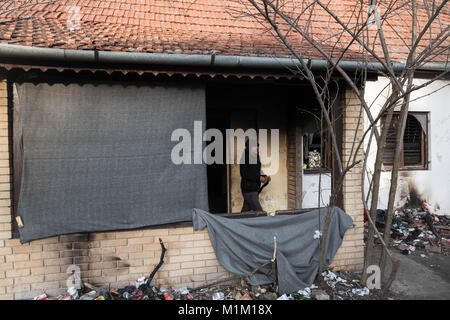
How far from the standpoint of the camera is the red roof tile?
3387 millimetres

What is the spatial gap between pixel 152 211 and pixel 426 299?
379cm

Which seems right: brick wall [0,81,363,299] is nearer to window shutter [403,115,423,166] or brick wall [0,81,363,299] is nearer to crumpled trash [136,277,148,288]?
crumpled trash [136,277,148,288]

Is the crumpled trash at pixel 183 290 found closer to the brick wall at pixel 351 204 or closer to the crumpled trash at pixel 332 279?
the crumpled trash at pixel 332 279

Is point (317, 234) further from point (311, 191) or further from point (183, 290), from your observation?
point (311, 191)

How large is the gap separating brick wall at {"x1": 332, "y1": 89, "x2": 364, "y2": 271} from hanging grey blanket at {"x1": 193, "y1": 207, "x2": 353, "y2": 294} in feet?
1.94

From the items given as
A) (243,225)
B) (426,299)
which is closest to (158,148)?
(243,225)

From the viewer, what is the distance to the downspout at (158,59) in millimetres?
2930

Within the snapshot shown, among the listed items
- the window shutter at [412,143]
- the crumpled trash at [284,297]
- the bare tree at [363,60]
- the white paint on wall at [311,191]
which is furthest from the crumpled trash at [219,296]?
the window shutter at [412,143]

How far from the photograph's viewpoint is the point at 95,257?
3498 millimetres

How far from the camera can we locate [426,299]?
361 centimetres

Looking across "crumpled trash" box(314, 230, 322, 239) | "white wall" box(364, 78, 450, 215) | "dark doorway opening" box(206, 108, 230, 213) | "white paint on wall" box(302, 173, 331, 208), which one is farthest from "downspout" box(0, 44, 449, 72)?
"white wall" box(364, 78, 450, 215)

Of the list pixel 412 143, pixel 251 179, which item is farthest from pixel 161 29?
pixel 412 143

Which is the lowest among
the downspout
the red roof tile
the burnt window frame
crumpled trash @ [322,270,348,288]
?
crumpled trash @ [322,270,348,288]
